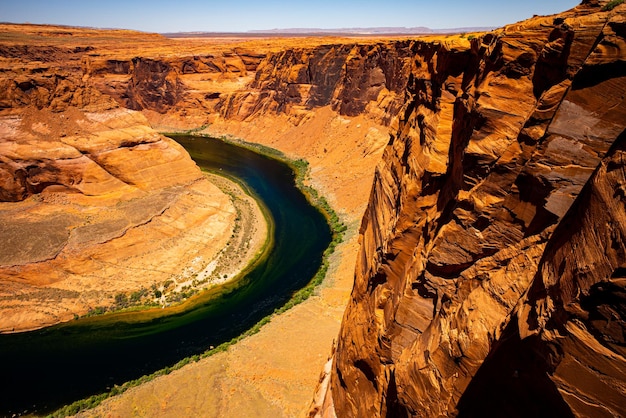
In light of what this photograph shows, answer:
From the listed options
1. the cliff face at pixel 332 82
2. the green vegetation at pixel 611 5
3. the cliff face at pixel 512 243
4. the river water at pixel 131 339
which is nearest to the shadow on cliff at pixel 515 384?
the cliff face at pixel 512 243

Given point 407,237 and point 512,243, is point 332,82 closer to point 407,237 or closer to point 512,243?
point 407,237

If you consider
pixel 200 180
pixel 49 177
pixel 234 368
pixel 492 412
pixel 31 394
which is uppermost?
pixel 492 412

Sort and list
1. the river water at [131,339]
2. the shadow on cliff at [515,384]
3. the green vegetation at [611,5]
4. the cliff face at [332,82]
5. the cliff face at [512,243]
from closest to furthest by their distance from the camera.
A: the cliff face at [512,243] < the shadow on cliff at [515,384] < the green vegetation at [611,5] < the river water at [131,339] < the cliff face at [332,82]

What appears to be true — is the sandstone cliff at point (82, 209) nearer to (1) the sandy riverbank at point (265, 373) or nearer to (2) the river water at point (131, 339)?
(2) the river water at point (131, 339)

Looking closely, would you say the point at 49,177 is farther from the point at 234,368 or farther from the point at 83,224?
the point at 234,368

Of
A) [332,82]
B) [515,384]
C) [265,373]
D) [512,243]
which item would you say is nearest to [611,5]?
[512,243]

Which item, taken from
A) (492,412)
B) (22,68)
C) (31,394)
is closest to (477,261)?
(492,412)
